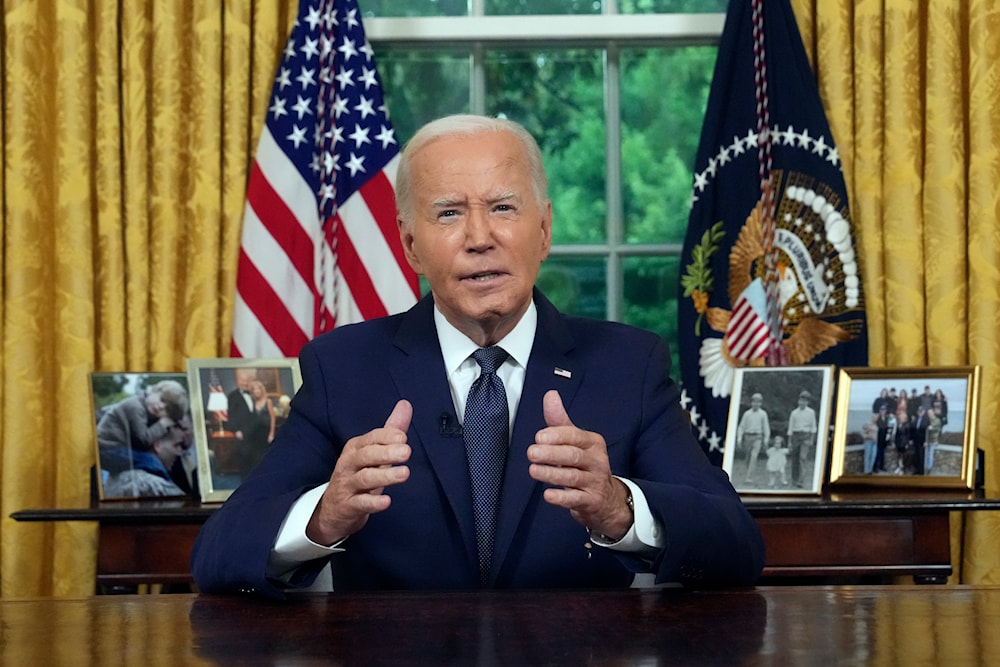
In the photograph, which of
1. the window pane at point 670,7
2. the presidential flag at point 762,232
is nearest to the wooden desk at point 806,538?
the presidential flag at point 762,232

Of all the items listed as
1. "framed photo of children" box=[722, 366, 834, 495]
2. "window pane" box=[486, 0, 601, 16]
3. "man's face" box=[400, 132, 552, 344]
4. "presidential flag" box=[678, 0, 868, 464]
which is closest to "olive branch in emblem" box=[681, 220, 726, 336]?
"presidential flag" box=[678, 0, 868, 464]

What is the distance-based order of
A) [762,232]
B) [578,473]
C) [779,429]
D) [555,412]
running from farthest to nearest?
[762,232] → [779,429] → [555,412] → [578,473]

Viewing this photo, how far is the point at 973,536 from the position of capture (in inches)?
133

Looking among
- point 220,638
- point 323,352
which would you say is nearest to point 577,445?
point 220,638

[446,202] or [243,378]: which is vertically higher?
[446,202]

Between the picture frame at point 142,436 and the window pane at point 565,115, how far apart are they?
135 cm

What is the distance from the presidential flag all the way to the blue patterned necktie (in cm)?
162

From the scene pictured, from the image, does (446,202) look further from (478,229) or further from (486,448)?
(486,448)

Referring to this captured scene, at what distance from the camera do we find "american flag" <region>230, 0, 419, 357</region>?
11.3 ft

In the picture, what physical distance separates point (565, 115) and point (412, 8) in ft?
1.93

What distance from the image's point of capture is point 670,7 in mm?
3828

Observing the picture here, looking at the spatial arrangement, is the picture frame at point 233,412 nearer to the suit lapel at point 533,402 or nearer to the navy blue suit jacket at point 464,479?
the navy blue suit jacket at point 464,479

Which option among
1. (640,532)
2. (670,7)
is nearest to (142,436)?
(640,532)

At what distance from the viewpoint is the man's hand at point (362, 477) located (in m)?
1.49
